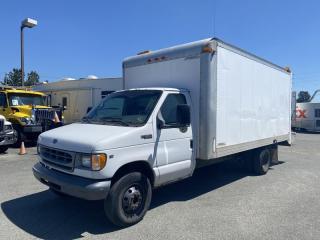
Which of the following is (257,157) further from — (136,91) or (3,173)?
(3,173)

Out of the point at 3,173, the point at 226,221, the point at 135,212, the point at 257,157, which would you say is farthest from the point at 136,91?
the point at 3,173

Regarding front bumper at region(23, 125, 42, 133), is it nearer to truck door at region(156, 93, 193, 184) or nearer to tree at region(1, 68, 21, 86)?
truck door at region(156, 93, 193, 184)

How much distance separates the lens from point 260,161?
27.9 feet

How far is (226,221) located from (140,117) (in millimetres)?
2266

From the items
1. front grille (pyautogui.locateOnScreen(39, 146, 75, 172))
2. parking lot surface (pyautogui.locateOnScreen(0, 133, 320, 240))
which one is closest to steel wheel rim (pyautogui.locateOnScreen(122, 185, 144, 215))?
parking lot surface (pyautogui.locateOnScreen(0, 133, 320, 240))

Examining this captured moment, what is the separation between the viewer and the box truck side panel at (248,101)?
6320mm

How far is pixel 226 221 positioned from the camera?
5.05m

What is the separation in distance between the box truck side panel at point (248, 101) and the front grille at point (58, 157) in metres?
2.95

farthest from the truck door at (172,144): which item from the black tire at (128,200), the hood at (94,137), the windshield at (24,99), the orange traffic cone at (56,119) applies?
the windshield at (24,99)

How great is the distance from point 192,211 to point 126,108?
224 centimetres

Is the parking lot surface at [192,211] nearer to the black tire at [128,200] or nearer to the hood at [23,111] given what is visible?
the black tire at [128,200]

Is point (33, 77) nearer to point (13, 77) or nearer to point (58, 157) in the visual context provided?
point (13, 77)

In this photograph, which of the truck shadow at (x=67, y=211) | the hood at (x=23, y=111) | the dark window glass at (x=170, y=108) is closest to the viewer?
the truck shadow at (x=67, y=211)

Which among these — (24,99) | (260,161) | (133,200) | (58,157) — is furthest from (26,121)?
(133,200)
